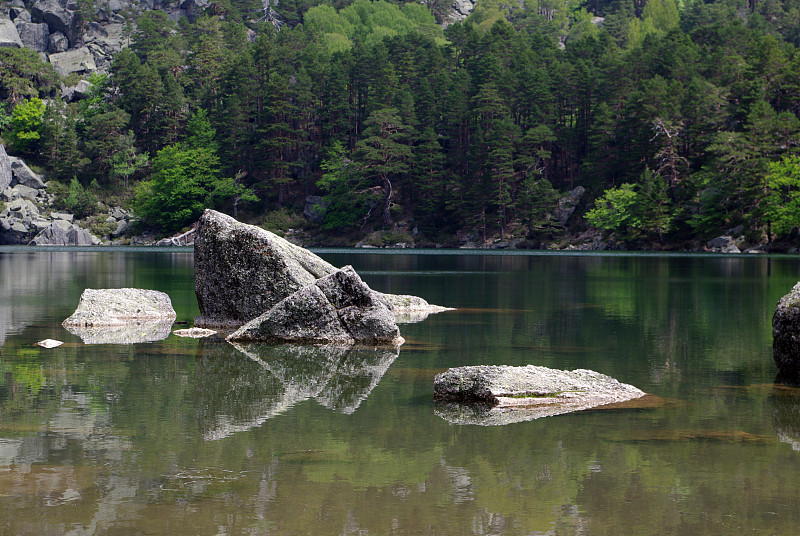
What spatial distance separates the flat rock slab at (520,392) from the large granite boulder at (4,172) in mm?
129605

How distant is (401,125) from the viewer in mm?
128250

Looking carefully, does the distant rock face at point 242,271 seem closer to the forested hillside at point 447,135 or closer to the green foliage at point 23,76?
the forested hillside at point 447,135

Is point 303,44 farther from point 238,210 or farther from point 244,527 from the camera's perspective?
point 244,527

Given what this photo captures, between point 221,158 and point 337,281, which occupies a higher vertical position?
point 221,158

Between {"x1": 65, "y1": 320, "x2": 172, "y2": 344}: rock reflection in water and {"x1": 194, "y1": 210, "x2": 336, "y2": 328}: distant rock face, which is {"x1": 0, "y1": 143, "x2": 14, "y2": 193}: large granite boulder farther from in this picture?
{"x1": 194, "y1": 210, "x2": 336, "y2": 328}: distant rock face

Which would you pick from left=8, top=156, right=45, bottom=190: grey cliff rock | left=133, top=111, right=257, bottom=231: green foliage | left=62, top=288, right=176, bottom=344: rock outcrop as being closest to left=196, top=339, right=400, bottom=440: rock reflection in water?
left=62, top=288, right=176, bottom=344: rock outcrop

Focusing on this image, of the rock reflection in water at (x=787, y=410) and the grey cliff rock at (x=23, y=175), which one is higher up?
the grey cliff rock at (x=23, y=175)

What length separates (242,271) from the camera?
2323cm

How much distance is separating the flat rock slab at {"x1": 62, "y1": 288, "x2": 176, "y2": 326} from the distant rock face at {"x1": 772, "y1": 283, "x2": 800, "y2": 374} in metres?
16.0

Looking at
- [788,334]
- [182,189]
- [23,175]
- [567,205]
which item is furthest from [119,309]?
[23,175]

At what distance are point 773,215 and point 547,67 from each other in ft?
191

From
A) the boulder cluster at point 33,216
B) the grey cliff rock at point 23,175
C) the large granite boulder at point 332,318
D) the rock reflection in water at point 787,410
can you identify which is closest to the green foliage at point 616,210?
the boulder cluster at point 33,216

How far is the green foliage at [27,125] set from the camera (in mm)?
141875

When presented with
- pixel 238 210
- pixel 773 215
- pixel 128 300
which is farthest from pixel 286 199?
pixel 128 300
